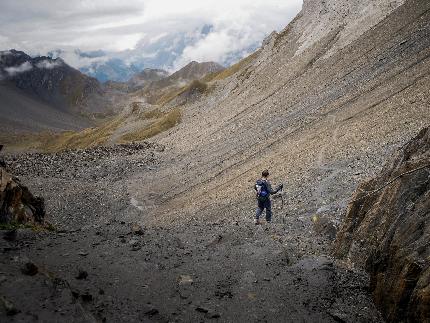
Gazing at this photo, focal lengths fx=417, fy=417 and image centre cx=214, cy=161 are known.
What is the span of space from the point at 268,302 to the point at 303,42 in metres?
60.3

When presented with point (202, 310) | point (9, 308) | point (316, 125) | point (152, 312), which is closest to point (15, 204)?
point (152, 312)

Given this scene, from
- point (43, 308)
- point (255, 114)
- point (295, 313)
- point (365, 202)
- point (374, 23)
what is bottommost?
point (295, 313)

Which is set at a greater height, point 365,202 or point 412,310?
point 365,202

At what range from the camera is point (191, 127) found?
6694 centimetres

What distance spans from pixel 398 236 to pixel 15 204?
1694cm

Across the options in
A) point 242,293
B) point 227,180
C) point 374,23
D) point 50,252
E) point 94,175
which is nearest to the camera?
point 242,293

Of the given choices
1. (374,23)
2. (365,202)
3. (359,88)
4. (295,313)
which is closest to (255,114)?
(359,88)

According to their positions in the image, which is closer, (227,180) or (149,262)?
(149,262)

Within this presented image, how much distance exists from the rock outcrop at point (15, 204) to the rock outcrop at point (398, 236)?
562 inches

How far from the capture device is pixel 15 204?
19781mm

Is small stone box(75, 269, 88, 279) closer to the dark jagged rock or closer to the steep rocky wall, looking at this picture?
the dark jagged rock

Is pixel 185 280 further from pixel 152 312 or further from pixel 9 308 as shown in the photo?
pixel 9 308

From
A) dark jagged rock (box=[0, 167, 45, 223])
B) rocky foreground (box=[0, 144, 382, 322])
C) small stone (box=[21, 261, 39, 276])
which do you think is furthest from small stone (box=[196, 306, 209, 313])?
dark jagged rock (box=[0, 167, 45, 223])

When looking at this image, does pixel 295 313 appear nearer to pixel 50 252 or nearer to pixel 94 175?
pixel 50 252
